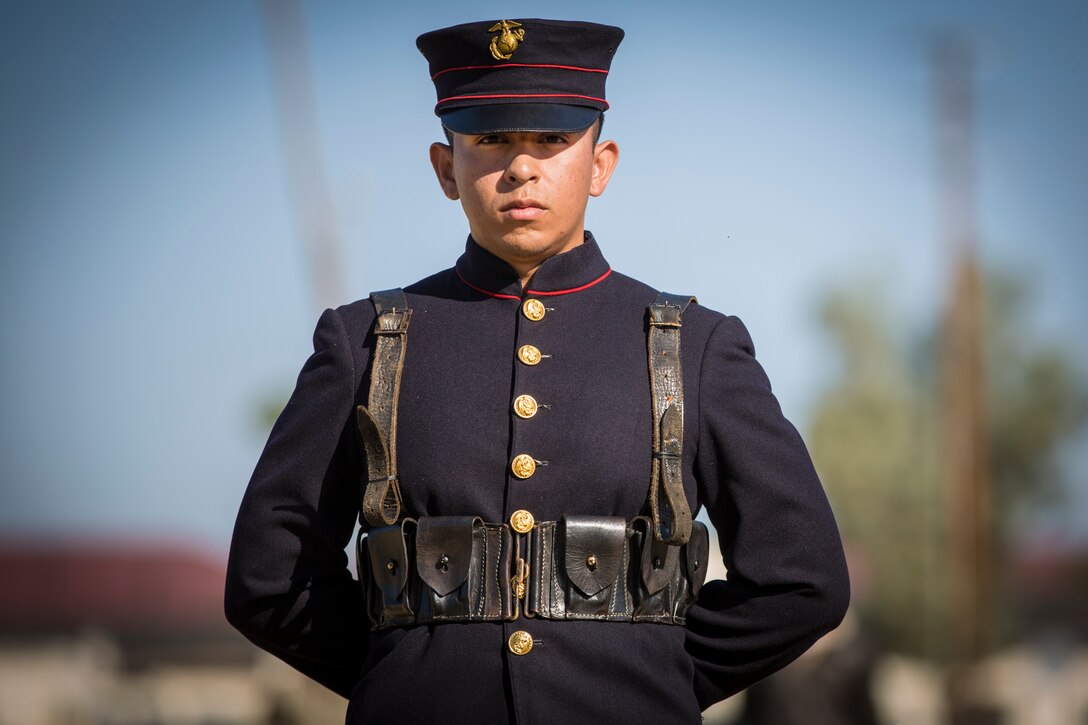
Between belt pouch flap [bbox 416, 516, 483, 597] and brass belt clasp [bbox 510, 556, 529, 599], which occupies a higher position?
belt pouch flap [bbox 416, 516, 483, 597]

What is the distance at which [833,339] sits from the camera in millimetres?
40188

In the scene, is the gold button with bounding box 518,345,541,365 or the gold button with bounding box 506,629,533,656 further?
the gold button with bounding box 518,345,541,365

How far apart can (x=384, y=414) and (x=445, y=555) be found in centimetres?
35

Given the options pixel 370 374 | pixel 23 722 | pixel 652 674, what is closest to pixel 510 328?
pixel 370 374

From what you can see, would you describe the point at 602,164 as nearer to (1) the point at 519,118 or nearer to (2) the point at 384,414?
(1) the point at 519,118

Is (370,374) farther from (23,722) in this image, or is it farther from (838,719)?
(23,722)

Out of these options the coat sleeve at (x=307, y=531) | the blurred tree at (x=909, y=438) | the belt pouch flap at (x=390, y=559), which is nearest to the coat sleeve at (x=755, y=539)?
the belt pouch flap at (x=390, y=559)

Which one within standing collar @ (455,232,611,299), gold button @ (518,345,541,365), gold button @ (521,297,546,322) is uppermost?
standing collar @ (455,232,611,299)

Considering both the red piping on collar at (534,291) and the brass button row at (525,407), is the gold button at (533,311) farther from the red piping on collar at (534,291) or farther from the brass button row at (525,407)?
the brass button row at (525,407)

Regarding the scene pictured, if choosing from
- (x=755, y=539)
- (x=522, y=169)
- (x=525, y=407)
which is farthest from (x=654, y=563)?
(x=522, y=169)

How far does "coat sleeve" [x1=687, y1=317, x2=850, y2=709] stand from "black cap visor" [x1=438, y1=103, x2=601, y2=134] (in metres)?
0.57

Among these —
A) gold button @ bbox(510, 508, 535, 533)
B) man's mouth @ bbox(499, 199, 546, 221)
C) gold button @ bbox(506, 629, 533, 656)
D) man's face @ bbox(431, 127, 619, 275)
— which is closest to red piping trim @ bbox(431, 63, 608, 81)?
man's face @ bbox(431, 127, 619, 275)

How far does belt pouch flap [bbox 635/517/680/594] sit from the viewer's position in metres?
3.78

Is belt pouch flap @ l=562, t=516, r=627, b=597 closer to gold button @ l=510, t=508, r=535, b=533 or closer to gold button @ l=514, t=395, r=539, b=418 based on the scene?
gold button @ l=510, t=508, r=535, b=533
